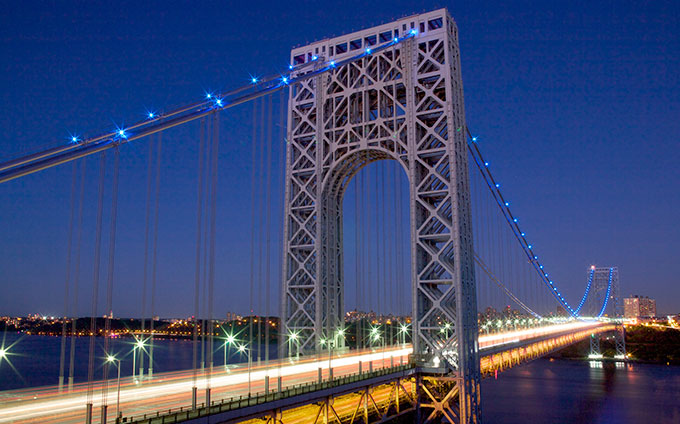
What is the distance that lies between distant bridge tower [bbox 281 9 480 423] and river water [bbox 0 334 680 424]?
27.5m

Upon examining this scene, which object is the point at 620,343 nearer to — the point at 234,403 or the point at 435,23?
the point at 435,23

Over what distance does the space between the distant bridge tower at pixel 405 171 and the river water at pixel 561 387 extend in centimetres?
2750

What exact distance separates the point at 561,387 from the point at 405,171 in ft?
194

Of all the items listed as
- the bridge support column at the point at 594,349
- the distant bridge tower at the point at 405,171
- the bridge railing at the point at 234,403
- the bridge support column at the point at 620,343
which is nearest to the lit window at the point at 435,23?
the distant bridge tower at the point at 405,171

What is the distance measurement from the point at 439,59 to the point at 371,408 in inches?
756

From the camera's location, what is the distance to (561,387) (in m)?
78.9

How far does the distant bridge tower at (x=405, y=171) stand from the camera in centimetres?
3041

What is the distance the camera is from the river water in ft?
190

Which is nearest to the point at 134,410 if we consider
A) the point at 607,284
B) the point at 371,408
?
the point at 371,408

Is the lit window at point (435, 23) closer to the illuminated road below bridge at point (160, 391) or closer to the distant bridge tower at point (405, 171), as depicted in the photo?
the distant bridge tower at point (405, 171)

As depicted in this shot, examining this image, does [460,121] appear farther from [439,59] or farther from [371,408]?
[371,408]

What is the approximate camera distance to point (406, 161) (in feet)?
108

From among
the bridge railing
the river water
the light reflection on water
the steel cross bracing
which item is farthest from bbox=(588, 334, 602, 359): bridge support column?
the steel cross bracing

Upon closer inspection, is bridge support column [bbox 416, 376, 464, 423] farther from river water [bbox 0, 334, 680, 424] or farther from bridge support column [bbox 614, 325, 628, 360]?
bridge support column [bbox 614, 325, 628, 360]
